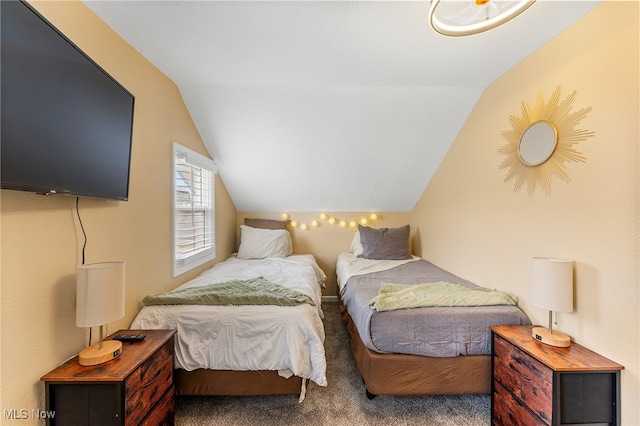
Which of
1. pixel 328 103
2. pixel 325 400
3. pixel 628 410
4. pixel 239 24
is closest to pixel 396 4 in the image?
pixel 239 24

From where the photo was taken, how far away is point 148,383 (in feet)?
3.93

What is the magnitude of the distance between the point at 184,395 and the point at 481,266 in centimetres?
248

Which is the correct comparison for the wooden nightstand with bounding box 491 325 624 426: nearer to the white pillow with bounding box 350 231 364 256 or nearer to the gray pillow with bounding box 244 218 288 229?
the white pillow with bounding box 350 231 364 256

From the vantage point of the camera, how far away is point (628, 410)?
115 centimetres

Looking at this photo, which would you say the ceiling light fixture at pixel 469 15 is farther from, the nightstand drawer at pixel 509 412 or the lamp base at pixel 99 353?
the lamp base at pixel 99 353

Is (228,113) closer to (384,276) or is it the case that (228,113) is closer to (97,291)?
(97,291)

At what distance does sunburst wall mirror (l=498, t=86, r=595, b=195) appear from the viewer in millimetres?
1443

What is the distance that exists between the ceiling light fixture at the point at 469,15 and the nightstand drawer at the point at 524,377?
156cm

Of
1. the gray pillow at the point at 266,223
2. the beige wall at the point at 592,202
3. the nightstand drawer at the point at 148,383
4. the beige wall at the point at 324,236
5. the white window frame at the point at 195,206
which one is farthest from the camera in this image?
the beige wall at the point at 324,236

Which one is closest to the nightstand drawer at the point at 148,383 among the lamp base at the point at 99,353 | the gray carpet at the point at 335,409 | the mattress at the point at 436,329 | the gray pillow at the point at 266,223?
the lamp base at the point at 99,353

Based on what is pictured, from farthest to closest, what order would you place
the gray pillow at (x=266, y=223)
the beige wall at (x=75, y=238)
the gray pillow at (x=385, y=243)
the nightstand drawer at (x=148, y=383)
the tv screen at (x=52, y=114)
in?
the gray pillow at (x=266, y=223)
the gray pillow at (x=385, y=243)
the nightstand drawer at (x=148, y=383)
the beige wall at (x=75, y=238)
the tv screen at (x=52, y=114)

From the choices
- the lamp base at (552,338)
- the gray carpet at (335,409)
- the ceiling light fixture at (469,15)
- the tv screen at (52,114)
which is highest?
the ceiling light fixture at (469,15)

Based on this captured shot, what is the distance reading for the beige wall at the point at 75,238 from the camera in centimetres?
97

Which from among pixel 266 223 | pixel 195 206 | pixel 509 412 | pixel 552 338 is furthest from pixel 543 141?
pixel 266 223
